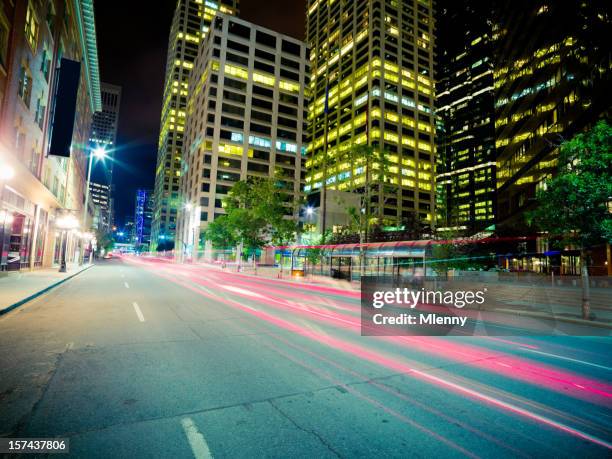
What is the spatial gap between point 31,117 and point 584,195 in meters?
32.8

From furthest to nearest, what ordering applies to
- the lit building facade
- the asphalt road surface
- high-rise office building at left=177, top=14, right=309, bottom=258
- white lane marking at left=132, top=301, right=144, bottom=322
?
high-rise office building at left=177, top=14, right=309, bottom=258 < the lit building facade < white lane marking at left=132, top=301, right=144, bottom=322 < the asphalt road surface

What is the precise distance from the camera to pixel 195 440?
10.8ft

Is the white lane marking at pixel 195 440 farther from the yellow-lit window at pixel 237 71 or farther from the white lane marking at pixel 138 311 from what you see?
the yellow-lit window at pixel 237 71

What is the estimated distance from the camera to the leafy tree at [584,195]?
1284 centimetres

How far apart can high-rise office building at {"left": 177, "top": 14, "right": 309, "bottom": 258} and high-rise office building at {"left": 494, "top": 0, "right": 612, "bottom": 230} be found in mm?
48930

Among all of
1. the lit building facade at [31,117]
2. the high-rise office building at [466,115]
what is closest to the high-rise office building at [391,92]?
the high-rise office building at [466,115]

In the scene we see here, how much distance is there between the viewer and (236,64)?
9006 cm

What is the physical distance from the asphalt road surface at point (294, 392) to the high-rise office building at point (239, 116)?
2979 inches

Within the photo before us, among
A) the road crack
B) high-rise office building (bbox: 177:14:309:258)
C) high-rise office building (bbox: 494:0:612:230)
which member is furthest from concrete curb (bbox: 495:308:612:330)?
high-rise office building (bbox: 177:14:309:258)

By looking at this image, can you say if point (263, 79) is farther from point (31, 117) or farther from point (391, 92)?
point (31, 117)

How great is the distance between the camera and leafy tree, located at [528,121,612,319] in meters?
12.8

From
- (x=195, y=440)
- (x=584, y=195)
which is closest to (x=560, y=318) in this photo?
(x=584, y=195)

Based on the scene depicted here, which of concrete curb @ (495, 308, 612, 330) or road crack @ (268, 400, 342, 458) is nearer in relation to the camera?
road crack @ (268, 400, 342, 458)

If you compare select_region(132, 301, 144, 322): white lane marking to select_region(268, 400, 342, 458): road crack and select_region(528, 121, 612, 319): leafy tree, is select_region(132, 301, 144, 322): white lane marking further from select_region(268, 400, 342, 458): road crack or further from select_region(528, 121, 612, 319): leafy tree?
select_region(528, 121, 612, 319): leafy tree
